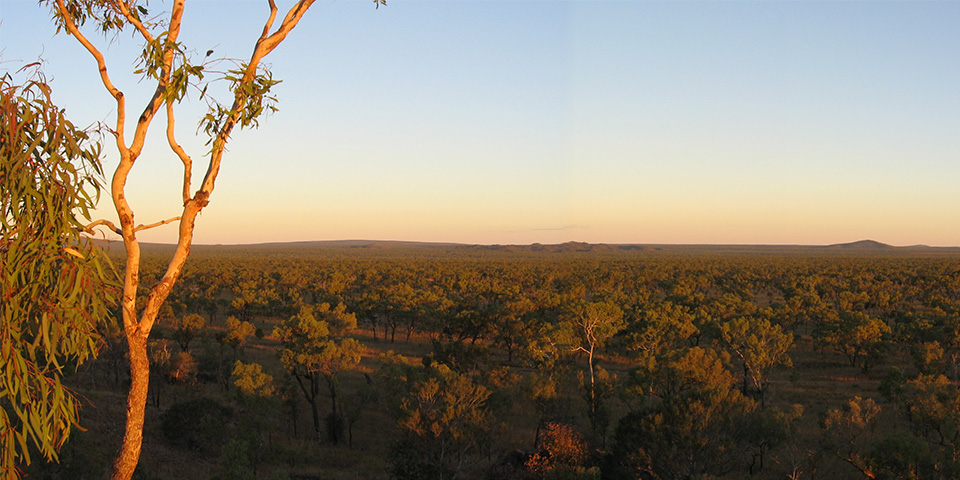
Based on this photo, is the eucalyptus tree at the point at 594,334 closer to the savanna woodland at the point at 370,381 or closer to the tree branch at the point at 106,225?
the savanna woodland at the point at 370,381

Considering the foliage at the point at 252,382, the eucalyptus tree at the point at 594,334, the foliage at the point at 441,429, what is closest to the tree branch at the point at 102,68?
the foliage at the point at 441,429

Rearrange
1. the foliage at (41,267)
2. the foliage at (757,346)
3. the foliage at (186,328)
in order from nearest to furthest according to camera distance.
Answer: the foliage at (41,267)
the foliage at (757,346)
the foliage at (186,328)

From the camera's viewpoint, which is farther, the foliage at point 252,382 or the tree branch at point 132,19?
the foliage at point 252,382

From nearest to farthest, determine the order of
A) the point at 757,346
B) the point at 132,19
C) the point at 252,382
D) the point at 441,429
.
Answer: the point at 132,19 < the point at 441,429 < the point at 252,382 < the point at 757,346

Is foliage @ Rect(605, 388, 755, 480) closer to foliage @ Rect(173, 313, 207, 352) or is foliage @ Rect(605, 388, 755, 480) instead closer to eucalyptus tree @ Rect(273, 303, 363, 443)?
eucalyptus tree @ Rect(273, 303, 363, 443)

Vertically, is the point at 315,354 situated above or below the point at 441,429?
above

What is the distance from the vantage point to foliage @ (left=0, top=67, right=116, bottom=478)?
14.3ft

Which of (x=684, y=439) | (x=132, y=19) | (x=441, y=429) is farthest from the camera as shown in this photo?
(x=441, y=429)

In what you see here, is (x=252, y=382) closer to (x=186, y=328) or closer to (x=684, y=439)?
(x=186, y=328)

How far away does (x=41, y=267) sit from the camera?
455 cm

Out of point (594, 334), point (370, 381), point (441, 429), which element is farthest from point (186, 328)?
point (594, 334)

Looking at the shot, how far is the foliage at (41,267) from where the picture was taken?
435 centimetres

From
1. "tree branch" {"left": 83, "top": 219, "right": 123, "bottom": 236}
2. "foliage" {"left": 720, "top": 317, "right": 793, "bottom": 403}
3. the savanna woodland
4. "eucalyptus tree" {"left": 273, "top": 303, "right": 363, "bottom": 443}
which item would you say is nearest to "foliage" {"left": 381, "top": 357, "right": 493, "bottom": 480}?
the savanna woodland

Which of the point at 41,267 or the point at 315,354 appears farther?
the point at 315,354
